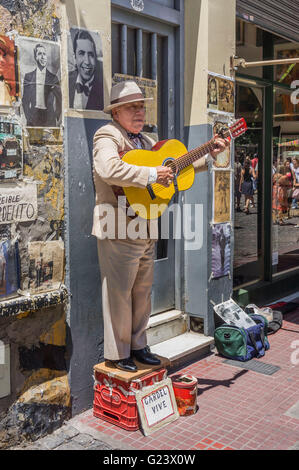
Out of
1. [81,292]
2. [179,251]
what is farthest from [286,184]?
[81,292]

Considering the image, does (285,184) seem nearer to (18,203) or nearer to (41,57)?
(41,57)

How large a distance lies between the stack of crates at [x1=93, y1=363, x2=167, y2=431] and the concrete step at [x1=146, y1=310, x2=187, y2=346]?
1.03 metres

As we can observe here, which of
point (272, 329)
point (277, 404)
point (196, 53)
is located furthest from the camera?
point (272, 329)

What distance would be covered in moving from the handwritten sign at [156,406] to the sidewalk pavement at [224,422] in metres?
0.06

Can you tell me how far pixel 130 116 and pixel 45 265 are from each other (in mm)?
1231

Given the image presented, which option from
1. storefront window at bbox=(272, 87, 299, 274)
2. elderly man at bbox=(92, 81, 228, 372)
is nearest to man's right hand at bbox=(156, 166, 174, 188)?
elderly man at bbox=(92, 81, 228, 372)

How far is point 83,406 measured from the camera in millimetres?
4188

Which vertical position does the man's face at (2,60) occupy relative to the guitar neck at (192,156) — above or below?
above

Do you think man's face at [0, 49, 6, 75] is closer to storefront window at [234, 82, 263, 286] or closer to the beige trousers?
the beige trousers

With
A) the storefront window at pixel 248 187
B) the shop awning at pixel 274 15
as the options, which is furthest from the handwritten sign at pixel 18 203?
the shop awning at pixel 274 15

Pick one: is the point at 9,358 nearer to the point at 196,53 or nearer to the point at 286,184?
the point at 196,53

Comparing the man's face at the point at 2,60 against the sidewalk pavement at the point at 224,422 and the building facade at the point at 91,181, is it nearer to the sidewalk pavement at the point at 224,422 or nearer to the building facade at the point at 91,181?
the building facade at the point at 91,181

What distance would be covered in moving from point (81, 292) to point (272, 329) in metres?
2.94

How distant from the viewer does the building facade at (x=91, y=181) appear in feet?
12.0
